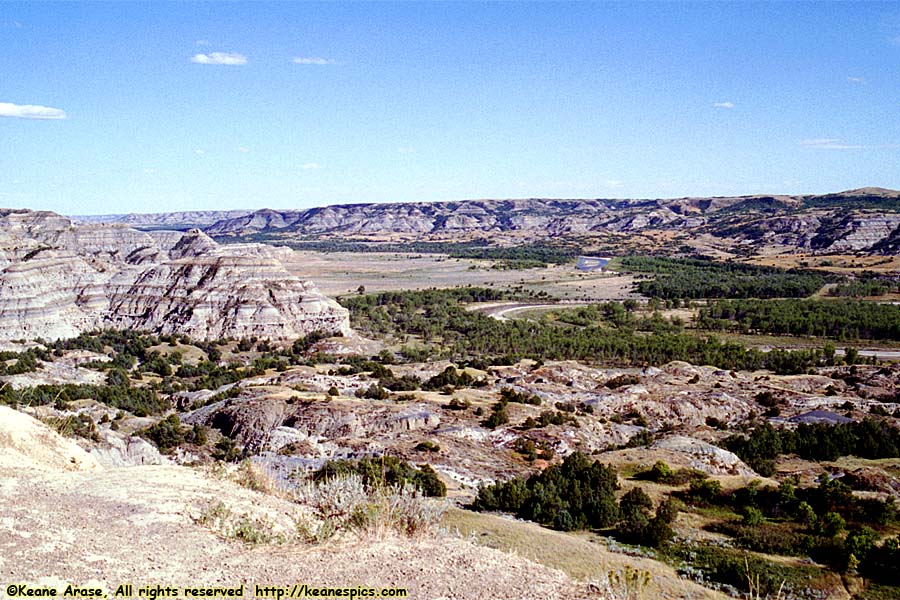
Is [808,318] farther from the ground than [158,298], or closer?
closer

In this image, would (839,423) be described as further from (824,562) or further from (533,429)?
(824,562)

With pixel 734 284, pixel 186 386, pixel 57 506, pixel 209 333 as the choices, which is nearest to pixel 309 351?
pixel 209 333

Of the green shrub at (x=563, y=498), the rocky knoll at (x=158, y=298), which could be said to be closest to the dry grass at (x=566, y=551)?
the green shrub at (x=563, y=498)

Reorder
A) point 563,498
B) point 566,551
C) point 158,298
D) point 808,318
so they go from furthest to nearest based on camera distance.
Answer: point 808,318 < point 158,298 < point 563,498 < point 566,551

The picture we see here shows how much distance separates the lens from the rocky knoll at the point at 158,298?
236 ft

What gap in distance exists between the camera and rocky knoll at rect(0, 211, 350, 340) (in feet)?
236

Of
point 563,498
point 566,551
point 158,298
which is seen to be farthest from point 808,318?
point 566,551

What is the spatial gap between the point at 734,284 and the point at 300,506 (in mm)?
124330

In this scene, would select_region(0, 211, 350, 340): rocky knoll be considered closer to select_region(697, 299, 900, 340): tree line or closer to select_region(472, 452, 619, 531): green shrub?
select_region(472, 452, 619, 531): green shrub

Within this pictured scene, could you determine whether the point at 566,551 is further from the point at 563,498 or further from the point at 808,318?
the point at 808,318

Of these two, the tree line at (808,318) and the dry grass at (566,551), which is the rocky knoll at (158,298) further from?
the dry grass at (566,551)

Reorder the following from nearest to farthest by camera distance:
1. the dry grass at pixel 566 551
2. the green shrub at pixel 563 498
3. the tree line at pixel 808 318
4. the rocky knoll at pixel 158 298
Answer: the dry grass at pixel 566 551 < the green shrub at pixel 563 498 < the rocky knoll at pixel 158 298 < the tree line at pixel 808 318

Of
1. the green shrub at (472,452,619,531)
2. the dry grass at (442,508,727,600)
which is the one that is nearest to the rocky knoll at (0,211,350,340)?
the green shrub at (472,452,619,531)

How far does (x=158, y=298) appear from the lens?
79.4 m
